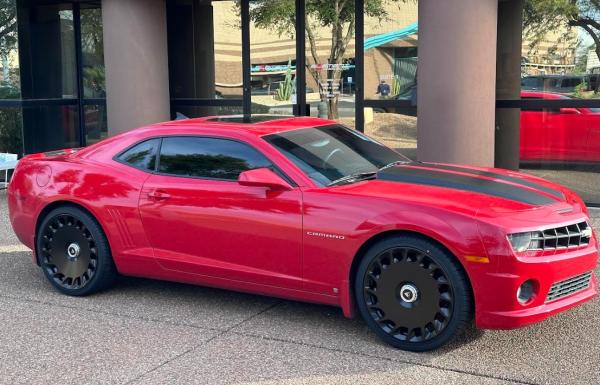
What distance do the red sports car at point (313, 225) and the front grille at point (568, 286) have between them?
1cm

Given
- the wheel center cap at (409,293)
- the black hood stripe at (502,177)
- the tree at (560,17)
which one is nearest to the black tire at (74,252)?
the wheel center cap at (409,293)

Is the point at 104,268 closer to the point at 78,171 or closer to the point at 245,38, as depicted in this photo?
the point at 78,171

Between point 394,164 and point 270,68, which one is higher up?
point 270,68

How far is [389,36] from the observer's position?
1039cm

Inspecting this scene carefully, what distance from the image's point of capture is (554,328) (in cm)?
491

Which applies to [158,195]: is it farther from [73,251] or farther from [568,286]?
[568,286]

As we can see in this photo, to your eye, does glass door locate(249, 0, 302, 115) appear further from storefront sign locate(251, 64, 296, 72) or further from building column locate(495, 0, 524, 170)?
building column locate(495, 0, 524, 170)

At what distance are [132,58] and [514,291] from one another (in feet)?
26.6

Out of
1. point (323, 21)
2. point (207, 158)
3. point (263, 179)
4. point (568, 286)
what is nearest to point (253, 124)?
point (207, 158)

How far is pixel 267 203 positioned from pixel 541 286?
71.9 inches

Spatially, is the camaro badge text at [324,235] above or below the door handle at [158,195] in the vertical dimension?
below

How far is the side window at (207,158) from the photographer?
5.25 m

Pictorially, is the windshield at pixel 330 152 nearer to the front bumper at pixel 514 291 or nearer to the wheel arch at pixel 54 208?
the front bumper at pixel 514 291

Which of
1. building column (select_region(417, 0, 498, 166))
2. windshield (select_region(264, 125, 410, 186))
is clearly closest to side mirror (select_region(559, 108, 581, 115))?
building column (select_region(417, 0, 498, 166))
